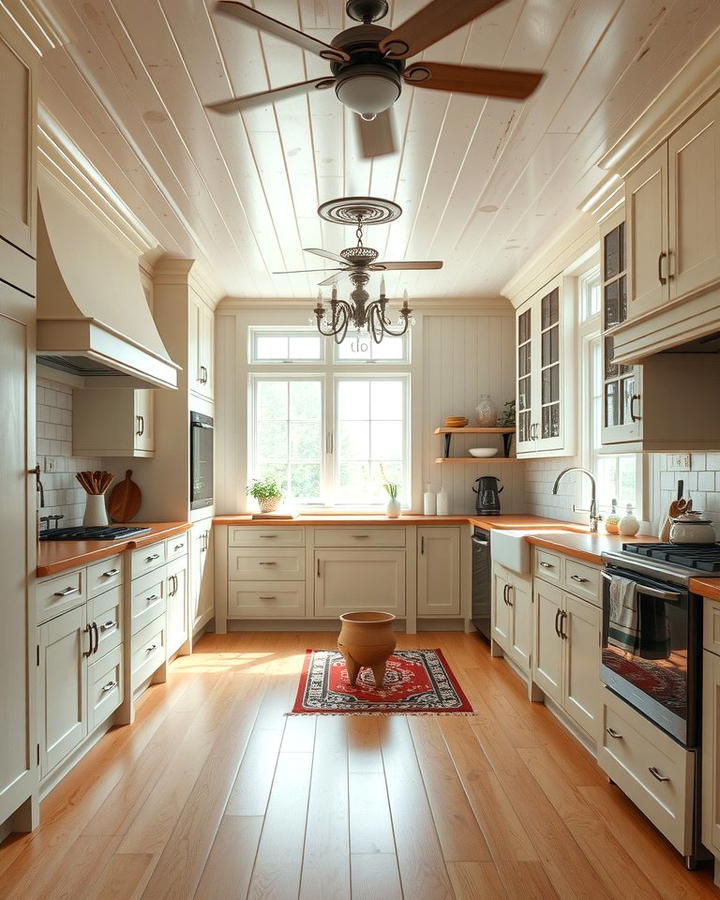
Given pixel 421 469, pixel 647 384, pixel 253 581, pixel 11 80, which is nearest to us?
pixel 11 80

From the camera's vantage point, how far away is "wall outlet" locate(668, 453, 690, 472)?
3.38 m

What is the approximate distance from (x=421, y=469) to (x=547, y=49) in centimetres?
399

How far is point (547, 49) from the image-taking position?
8.23 feet

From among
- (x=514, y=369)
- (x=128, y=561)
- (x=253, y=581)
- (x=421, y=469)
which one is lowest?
(x=253, y=581)

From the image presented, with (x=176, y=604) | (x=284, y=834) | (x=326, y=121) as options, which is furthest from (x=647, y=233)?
(x=176, y=604)

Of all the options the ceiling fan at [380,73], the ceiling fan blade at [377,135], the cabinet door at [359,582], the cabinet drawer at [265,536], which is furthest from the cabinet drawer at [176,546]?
the ceiling fan at [380,73]

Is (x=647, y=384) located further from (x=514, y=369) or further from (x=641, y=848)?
(x=514, y=369)

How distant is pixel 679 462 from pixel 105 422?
10.5 feet

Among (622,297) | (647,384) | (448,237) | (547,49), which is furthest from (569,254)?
(547,49)

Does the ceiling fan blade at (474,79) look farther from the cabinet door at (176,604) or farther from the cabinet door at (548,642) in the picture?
the cabinet door at (176,604)

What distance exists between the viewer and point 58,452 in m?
4.14

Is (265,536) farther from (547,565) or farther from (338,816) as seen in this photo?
(338,816)

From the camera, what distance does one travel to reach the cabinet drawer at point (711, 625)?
210 centimetres

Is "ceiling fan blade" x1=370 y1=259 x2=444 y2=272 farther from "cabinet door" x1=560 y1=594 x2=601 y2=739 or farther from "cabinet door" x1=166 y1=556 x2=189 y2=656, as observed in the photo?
"cabinet door" x1=166 y1=556 x2=189 y2=656
